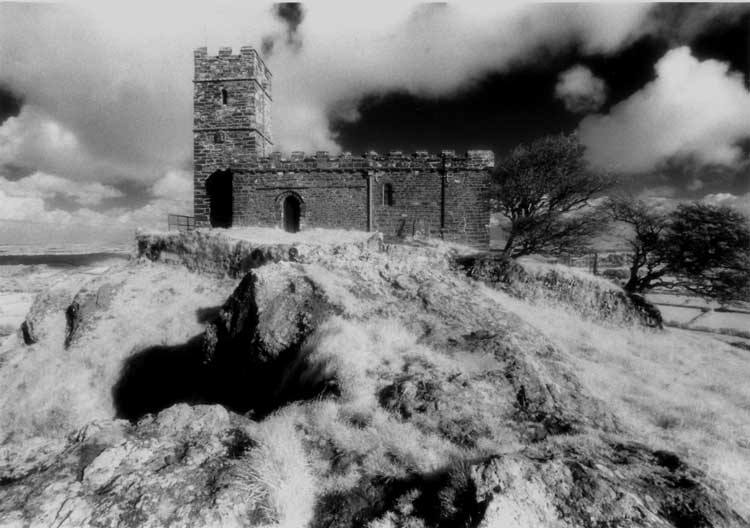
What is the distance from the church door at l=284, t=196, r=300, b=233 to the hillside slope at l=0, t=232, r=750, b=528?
409 inches

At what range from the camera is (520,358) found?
589cm

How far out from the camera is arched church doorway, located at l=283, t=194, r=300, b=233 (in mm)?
20703

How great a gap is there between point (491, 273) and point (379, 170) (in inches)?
404

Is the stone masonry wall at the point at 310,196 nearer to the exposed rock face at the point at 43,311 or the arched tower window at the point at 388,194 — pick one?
the arched tower window at the point at 388,194

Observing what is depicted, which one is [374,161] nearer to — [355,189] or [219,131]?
[355,189]

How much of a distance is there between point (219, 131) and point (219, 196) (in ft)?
12.7

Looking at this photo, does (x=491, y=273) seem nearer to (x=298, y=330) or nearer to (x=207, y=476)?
(x=298, y=330)

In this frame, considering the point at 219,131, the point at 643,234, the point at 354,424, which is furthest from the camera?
the point at 219,131

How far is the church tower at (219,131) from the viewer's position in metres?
21.4

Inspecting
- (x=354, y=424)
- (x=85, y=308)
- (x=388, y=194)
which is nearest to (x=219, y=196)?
(x=388, y=194)

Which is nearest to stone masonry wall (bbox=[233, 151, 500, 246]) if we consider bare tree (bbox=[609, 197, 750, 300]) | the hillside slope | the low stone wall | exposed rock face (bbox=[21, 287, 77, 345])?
the low stone wall

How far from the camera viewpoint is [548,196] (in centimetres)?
1897

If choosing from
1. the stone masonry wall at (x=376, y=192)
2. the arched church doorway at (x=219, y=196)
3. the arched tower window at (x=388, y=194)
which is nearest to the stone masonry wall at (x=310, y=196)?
the stone masonry wall at (x=376, y=192)

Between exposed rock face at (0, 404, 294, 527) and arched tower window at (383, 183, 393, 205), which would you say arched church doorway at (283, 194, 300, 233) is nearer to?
arched tower window at (383, 183, 393, 205)
